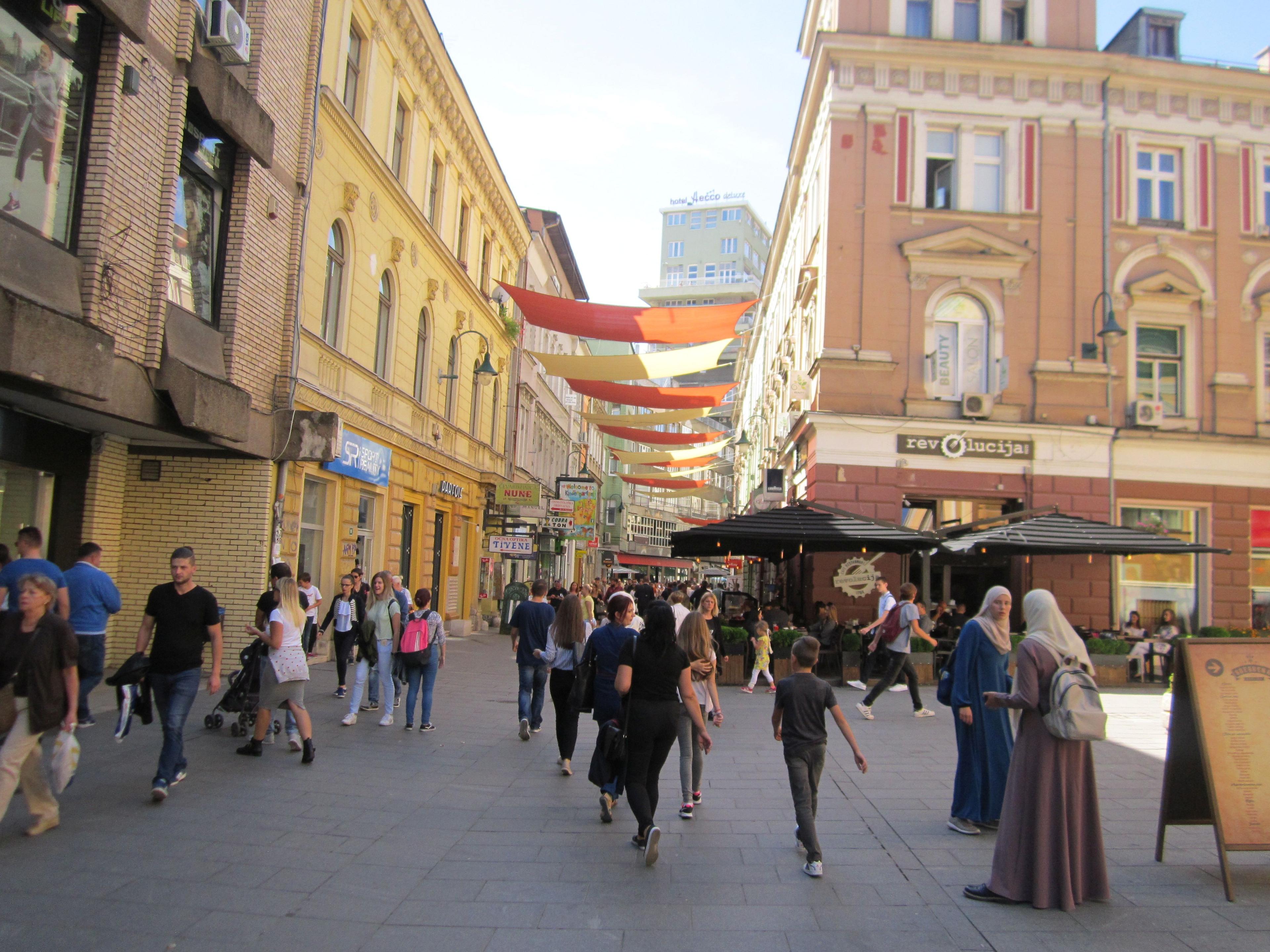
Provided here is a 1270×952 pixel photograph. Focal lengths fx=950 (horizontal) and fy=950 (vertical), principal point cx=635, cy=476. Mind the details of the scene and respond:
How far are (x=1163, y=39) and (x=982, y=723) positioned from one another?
21935 millimetres

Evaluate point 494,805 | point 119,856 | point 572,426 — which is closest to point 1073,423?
point 494,805

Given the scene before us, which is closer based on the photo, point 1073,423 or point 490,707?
point 490,707

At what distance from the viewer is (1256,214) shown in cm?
2147

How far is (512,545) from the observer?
2116cm

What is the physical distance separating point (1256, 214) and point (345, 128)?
64.6ft

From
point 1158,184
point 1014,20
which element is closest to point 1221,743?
point 1158,184

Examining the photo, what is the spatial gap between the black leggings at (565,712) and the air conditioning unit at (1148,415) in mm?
16546

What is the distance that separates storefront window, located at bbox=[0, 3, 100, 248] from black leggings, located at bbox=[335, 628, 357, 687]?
17.2 feet

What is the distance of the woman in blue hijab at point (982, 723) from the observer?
6625 millimetres

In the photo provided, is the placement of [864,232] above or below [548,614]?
above

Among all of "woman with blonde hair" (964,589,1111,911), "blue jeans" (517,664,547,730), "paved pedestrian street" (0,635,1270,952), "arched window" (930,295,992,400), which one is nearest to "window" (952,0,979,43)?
"arched window" (930,295,992,400)

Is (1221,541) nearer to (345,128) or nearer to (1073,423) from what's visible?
(1073,423)

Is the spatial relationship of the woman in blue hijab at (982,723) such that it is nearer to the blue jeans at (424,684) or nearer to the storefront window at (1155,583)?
the blue jeans at (424,684)

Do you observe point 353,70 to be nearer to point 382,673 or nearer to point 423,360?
point 423,360
